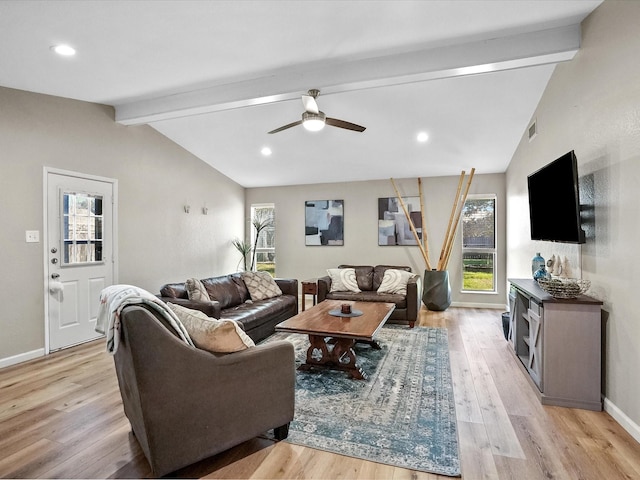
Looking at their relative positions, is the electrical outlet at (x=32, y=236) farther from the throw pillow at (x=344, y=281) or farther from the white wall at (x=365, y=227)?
the white wall at (x=365, y=227)

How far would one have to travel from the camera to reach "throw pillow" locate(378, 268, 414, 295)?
16.6 feet

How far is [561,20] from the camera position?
2686 mm

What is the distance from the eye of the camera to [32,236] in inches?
138

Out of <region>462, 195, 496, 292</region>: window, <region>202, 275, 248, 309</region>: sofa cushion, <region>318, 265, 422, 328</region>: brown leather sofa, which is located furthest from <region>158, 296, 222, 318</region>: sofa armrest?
<region>462, 195, 496, 292</region>: window

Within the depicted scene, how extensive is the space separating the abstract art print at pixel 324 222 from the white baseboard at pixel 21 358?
4.46 m

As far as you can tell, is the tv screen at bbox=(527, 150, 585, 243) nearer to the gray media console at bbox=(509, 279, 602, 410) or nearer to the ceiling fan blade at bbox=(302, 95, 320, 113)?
the gray media console at bbox=(509, 279, 602, 410)

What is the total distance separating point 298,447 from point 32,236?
3.47 meters

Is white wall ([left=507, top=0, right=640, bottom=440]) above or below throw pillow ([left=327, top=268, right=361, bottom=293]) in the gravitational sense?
above

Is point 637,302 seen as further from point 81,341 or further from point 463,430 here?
point 81,341

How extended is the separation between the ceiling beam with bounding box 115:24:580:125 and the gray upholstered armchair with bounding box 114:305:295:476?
8.51 feet

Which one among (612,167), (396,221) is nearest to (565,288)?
(612,167)

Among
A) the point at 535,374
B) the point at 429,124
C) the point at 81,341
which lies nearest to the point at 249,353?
the point at 535,374

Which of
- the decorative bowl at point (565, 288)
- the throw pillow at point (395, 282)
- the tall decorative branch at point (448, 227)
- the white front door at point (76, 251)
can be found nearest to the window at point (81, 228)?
the white front door at point (76, 251)

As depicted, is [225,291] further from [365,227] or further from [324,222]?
[365,227]
